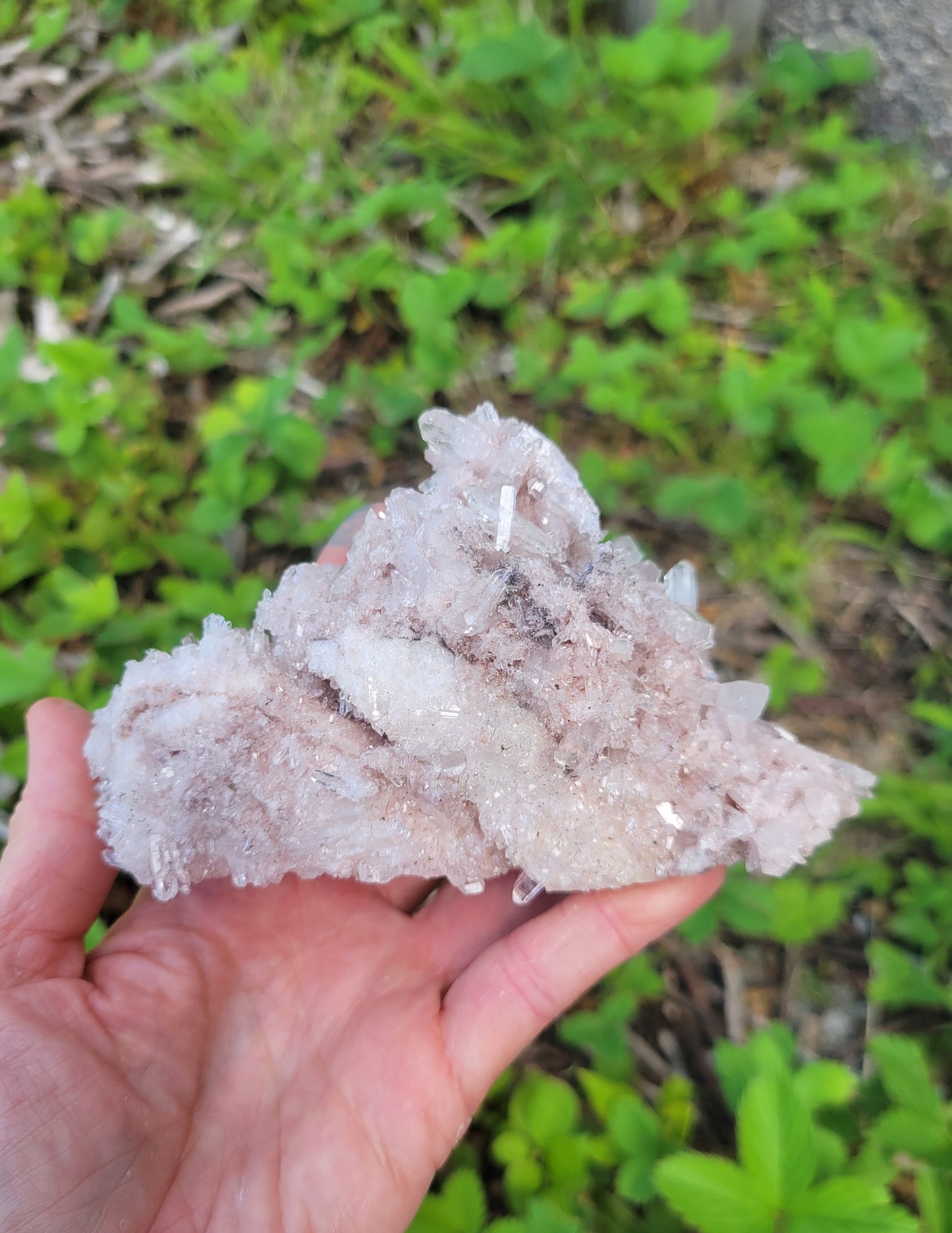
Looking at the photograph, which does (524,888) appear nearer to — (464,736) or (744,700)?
(464,736)

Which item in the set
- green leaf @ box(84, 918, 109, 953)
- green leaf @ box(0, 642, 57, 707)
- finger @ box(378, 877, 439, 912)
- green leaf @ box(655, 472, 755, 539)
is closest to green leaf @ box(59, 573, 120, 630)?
green leaf @ box(0, 642, 57, 707)

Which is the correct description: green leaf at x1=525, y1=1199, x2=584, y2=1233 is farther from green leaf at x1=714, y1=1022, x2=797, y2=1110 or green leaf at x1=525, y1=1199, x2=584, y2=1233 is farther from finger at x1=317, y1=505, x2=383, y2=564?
finger at x1=317, y1=505, x2=383, y2=564

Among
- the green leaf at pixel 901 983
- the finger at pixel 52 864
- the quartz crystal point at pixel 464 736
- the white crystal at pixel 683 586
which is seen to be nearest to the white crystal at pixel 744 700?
the quartz crystal point at pixel 464 736

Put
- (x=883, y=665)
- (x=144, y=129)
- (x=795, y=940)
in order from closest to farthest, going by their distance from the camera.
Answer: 1. (x=795, y=940)
2. (x=883, y=665)
3. (x=144, y=129)

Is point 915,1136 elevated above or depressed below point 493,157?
below

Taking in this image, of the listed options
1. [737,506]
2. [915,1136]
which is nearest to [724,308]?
[737,506]

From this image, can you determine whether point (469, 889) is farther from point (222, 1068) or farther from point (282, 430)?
point (282, 430)

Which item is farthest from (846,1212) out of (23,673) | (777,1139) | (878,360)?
(878,360)
